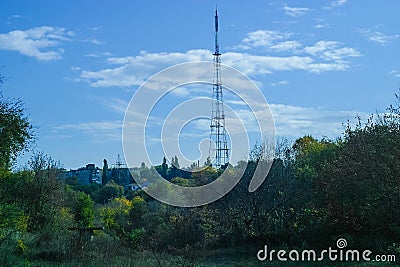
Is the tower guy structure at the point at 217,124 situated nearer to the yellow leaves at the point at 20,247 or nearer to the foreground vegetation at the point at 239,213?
the foreground vegetation at the point at 239,213

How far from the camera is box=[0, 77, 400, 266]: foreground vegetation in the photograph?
1418 cm

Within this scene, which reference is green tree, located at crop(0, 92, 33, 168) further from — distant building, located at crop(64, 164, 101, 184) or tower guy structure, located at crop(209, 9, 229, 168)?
distant building, located at crop(64, 164, 101, 184)

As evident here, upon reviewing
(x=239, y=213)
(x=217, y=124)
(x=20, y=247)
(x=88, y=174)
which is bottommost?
(x=20, y=247)

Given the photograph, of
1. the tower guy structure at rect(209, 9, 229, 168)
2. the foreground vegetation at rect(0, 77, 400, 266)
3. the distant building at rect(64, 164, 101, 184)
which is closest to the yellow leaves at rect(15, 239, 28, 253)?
the foreground vegetation at rect(0, 77, 400, 266)

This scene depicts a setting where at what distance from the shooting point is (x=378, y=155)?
14.7 m

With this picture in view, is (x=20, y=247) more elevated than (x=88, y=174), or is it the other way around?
(x=88, y=174)

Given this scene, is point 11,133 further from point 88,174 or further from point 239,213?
point 88,174

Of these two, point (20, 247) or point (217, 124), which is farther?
point (217, 124)

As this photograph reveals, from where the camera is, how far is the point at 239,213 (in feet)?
60.1

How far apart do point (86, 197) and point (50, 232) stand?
686cm

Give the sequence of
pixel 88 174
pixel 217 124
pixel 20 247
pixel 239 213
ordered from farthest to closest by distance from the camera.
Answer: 1. pixel 88 174
2. pixel 239 213
3. pixel 217 124
4. pixel 20 247

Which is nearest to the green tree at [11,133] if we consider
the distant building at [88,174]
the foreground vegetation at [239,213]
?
the foreground vegetation at [239,213]

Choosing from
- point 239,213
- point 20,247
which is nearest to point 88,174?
point 239,213

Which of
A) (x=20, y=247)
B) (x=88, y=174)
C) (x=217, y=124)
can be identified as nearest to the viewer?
(x=20, y=247)
